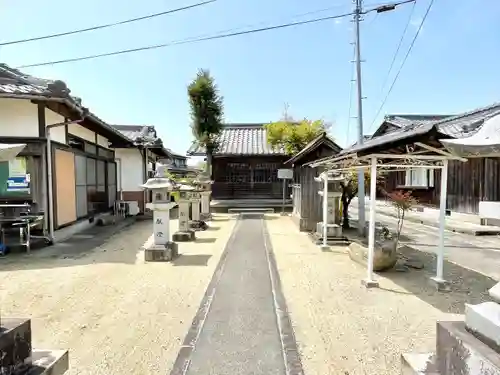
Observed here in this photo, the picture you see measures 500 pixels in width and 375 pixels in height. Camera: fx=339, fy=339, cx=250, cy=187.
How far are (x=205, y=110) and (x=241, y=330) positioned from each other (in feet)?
52.1

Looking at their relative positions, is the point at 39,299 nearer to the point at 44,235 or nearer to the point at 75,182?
the point at 44,235

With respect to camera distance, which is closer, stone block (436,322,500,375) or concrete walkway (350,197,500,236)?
stone block (436,322,500,375)

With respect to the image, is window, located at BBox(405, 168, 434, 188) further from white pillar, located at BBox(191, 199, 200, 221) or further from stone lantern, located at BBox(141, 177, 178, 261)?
stone lantern, located at BBox(141, 177, 178, 261)

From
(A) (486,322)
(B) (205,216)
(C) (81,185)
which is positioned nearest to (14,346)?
(A) (486,322)

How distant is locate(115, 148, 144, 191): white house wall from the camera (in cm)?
1544

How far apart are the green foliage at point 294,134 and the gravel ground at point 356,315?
35.9ft

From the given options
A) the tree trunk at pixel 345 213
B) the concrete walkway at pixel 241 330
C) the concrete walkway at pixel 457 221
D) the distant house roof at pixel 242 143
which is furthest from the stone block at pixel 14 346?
the distant house roof at pixel 242 143

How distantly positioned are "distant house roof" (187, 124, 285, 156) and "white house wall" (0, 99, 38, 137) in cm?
1093

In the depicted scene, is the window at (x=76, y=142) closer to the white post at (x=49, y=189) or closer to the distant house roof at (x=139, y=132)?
the white post at (x=49, y=189)

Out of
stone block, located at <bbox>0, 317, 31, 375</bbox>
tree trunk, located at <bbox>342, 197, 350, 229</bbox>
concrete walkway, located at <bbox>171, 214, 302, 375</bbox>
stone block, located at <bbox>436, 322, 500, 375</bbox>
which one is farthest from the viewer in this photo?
tree trunk, located at <bbox>342, 197, 350, 229</bbox>

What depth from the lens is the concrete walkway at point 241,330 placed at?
287 cm

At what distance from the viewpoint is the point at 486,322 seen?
1.65m

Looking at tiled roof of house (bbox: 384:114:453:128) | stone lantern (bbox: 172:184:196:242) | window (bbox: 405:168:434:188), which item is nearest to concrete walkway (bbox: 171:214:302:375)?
stone lantern (bbox: 172:184:196:242)

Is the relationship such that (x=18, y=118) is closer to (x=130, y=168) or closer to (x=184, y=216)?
(x=184, y=216)
